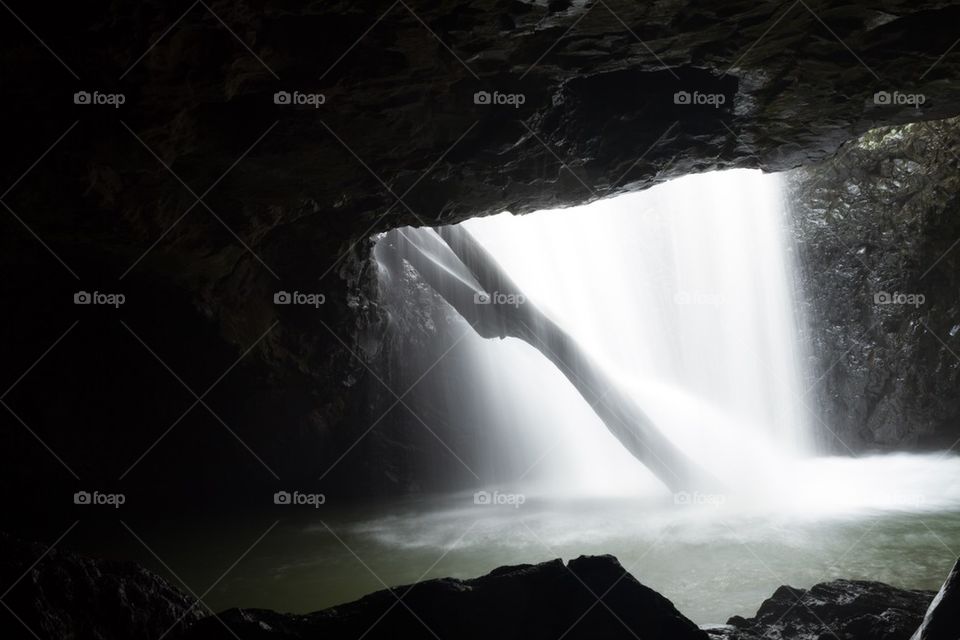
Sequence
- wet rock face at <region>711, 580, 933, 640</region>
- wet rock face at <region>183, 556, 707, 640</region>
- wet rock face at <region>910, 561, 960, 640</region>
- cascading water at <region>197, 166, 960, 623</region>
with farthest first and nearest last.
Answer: cascading water at <region>197, 166, 960, 623</region> → wet rock face at <region>711, 580, 933, 640</region> → wet rock face at <region>183, 556, 707, 640</region> → wet rock face at <region>910, 561, 960, 640</region>

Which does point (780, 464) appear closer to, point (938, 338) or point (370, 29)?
point (938, 338)

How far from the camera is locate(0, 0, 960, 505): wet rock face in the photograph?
435 cm

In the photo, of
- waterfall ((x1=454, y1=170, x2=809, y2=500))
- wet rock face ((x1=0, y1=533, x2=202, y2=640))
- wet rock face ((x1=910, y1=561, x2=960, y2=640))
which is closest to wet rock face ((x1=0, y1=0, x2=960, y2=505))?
wet rock face ((x1=0, y1=533, x2=202, y2=640))

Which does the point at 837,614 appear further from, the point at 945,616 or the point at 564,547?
the point at 564,547

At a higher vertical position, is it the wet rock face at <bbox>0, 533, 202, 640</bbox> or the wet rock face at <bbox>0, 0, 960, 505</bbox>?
the wet rock face at <bbox>0, 0, 960, 505</bbox>

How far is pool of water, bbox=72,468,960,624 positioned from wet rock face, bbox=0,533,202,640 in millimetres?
1454

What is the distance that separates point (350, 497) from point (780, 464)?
27.6 ft

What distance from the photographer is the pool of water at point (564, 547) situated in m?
5.32

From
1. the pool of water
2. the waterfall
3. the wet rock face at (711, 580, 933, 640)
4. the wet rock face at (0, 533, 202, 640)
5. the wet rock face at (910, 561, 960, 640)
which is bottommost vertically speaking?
the pool of water

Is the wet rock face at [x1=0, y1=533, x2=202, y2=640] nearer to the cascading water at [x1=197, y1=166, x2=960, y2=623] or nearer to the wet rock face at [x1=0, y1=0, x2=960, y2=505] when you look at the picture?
the cascading water at [x1=197, y1=166, x2=960, y2=623]

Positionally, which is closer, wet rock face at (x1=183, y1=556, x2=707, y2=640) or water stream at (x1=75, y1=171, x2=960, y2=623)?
wet rock face at (x1=183, y1=556, x2=707, y2=640)

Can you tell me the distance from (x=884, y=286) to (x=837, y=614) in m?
12.1

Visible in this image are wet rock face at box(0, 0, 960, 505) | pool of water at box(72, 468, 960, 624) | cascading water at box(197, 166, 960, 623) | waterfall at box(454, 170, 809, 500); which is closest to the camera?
wet rock face at box(0, 0, 960, 505)

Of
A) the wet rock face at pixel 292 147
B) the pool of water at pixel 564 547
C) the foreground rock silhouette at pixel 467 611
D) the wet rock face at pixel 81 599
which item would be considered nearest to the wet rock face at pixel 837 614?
the foreground rock silhouette at pixel 467 611
